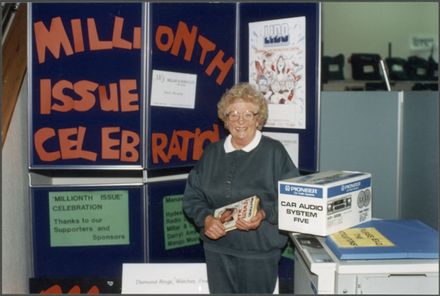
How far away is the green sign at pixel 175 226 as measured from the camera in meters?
2.57

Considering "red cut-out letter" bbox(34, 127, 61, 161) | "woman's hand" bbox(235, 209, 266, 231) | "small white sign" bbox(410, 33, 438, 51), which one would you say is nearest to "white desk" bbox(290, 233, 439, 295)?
"woman's hand" bbox(235, 209, 266, 231)

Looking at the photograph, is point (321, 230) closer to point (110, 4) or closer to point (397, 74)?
point (110, 4)

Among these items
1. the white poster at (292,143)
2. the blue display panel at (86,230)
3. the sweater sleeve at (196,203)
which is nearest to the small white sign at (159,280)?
the blue display panel at (86,230)

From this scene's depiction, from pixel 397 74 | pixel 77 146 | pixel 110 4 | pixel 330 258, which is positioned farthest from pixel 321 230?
pixel 397 74

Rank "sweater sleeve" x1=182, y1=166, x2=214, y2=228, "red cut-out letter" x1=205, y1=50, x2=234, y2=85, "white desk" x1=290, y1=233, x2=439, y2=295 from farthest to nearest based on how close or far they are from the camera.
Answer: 1. "red cut-out letter" x1=205, y1=50, x2=234, y2=85
2. "sweater sleeve" x1=182, y1=166, x2=214, y2=228
3. "white desk" x1=290, y1=233, x2=439, y2=295

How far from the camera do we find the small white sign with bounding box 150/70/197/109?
245cm

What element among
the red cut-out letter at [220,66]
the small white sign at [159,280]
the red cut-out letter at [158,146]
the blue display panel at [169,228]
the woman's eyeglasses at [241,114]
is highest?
the red cut-out letter at [220,66]

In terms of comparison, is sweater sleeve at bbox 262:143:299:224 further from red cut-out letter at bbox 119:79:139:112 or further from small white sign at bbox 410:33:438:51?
small white sign at bbox 410:33:438:51

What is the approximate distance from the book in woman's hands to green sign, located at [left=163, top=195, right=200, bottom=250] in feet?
1.91

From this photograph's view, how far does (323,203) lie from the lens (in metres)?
1.77

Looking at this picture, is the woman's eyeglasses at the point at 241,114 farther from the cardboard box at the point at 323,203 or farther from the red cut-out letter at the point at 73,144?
the red cut-out letter at the point at 73,144

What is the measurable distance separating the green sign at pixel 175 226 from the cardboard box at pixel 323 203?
822 millimetres

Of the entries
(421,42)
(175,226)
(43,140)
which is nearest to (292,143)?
(175,226)

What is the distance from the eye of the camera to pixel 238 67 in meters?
2.70
